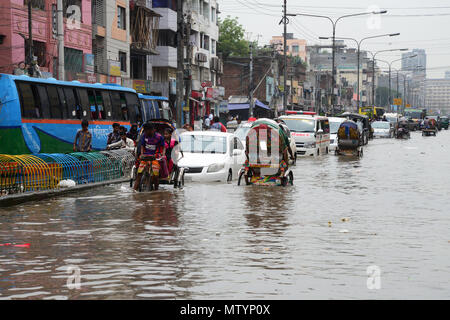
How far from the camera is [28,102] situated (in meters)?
25.0

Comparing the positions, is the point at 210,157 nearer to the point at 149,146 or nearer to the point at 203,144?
the point at 203,144

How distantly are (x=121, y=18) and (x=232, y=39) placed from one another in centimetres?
6536

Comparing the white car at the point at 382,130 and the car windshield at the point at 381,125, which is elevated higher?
the car windshield at the point at 381,125

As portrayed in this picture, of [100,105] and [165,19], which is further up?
[165,19]

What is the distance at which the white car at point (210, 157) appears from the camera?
72.6 feet

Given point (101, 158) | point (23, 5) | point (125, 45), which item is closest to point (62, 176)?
point (101, 158)

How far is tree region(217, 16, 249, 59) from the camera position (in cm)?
11869

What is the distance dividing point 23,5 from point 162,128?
21676 millimetres

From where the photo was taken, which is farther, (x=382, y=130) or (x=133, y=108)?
(x=382, y=130)

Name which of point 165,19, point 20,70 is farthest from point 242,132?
point 165,19

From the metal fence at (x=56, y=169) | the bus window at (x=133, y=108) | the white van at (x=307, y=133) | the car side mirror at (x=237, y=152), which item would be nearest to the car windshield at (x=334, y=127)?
the white van at (x=307, y=133)

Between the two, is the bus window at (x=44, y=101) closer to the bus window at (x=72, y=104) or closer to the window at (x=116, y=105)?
the bus window at (x=72, y=104)

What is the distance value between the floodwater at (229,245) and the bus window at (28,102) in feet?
18.9
